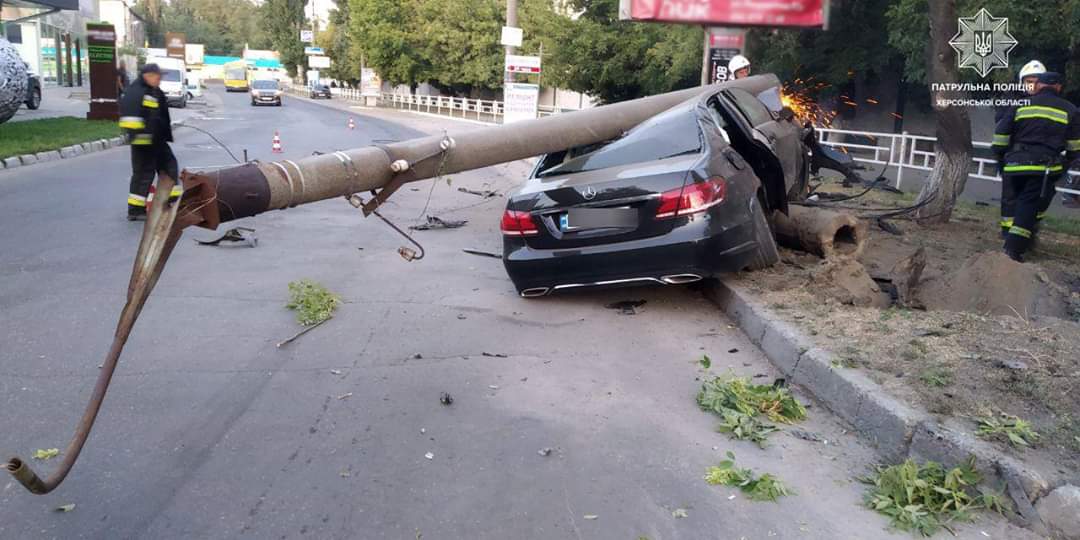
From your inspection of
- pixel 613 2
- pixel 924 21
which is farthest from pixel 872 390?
pixel 613 2

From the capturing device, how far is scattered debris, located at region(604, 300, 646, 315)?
271 inches

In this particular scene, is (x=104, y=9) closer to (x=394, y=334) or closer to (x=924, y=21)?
(x=924, y=21)

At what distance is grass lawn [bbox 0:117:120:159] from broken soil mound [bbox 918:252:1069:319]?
14766 millimetres

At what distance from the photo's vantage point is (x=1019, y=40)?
51.5ft

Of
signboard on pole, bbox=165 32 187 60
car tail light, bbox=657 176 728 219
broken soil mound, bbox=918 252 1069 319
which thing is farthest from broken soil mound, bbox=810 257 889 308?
signboard on pole, bbox=165 32 187 60

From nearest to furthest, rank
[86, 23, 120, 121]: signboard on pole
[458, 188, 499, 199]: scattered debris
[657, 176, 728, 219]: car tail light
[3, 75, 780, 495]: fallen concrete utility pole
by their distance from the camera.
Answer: [3, 75, 780, 495]: fallen concrete utility pole, [657, 176, 728, 219]: car tail light, [458, 188, 499, 199]: scattered debris, [86, 23, 120, 121]: signboard on pole

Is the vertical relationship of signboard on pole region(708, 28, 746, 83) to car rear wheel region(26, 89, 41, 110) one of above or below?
above

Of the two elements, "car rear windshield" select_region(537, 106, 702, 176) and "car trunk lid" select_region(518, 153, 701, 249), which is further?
"car rear windshield" select_region(537, 106, 702, 176)

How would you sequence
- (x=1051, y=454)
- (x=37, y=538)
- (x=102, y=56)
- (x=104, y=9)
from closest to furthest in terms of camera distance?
(x=37, y=538), (x=1051, y=454), (x=102, y=56), (x=104, y=9)

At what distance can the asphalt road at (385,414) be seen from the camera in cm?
359

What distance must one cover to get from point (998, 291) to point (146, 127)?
8.59 m

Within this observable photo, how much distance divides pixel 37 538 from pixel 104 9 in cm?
9148

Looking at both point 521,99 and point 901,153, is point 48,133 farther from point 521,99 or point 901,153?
point 901,153

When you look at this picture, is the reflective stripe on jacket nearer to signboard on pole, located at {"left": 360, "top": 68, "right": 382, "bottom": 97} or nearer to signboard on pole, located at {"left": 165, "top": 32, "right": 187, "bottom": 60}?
signboard on pole, located at {"left": 360, "top": 68, "right": 382, "bottom": 97}
